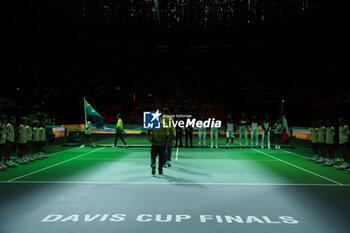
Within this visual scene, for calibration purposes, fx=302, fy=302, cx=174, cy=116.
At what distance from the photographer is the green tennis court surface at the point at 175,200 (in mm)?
5469

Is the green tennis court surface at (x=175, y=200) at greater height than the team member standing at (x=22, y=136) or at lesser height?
lesser

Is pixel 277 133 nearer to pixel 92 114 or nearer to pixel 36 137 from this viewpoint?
pixel 92 114

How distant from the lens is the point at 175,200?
7.19 m

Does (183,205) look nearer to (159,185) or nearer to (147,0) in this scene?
(159,185)

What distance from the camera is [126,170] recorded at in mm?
11844

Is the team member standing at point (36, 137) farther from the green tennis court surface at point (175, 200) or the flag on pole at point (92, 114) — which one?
the flag on pole at point (92, 114)

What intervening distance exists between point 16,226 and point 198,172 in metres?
7.05

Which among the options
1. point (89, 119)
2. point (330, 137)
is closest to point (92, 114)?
point (89, 119)

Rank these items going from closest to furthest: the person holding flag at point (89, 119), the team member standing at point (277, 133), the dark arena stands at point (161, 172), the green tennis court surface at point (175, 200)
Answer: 1. the green tennis court surface at point (175, 200)
2. the dark arena stands at point (161, 172)
3. the team member standing at point (277, 133)
4. the person holding flag at point (89, 119)

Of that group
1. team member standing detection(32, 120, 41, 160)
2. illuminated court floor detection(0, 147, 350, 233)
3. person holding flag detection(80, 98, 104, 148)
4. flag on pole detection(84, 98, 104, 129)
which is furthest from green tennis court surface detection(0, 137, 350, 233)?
flag on pole detection(84, 98, 104, 129)

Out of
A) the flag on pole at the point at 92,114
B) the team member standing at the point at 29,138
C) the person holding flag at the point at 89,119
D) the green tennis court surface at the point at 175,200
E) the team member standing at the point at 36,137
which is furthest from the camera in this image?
the flag on pole at the point at 92,114

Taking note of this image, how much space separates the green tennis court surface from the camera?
5.47 m

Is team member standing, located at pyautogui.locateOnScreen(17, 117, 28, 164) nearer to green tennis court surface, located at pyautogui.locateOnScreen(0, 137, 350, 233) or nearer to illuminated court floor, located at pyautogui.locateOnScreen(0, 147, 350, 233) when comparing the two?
green tennis court surface, located at pyautogui.locateOnScreen(0, 137, 350, 233)

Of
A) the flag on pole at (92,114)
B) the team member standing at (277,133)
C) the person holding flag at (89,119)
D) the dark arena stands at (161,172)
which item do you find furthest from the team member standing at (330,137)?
the flag on pole at (92,114)
